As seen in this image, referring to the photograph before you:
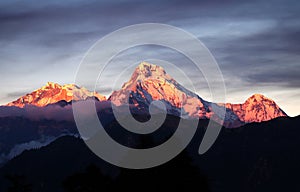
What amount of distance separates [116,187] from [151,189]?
9.86ft

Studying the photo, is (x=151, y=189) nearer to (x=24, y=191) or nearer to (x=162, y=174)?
(x=162, y=174)

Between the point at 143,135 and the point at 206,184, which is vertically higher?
the point at 143,135

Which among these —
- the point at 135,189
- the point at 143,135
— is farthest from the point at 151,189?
the point at 143,135

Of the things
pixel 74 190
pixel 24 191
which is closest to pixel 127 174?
pixel 74 190

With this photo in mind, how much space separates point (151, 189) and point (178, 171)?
2335 millimetres

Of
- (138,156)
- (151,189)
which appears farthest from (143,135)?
(151,189)

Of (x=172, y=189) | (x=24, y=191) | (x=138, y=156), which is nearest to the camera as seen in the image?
(x=172, y=189)

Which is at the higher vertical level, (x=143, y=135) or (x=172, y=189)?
(x=143, y=135)

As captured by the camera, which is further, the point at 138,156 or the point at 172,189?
the point at 138,156

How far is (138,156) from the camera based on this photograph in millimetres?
49500

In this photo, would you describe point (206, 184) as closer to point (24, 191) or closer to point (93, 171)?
point (93, 171)

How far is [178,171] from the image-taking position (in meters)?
46.6

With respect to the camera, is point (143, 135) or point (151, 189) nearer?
point (151, 189)

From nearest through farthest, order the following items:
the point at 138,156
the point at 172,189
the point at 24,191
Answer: the point at 172,189 → the point at 138,156 → the point at 24,191
